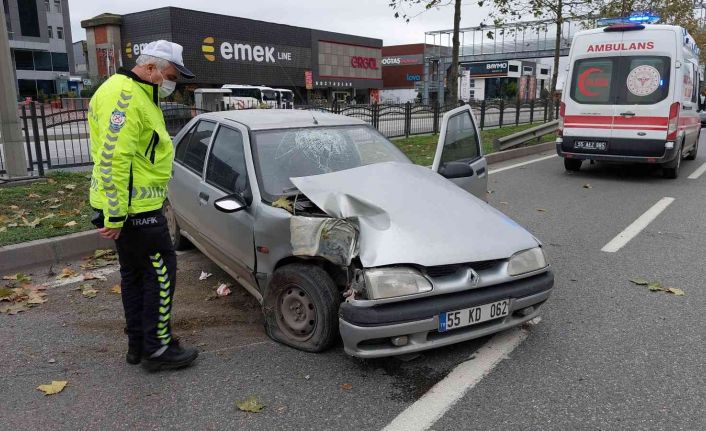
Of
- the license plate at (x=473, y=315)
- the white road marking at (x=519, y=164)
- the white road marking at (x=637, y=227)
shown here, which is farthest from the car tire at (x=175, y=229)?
the white road marking at (x=519, y=164)

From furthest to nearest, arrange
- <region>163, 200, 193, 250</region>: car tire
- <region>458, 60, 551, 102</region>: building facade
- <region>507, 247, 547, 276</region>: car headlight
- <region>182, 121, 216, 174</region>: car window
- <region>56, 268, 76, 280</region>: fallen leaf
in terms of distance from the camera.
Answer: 1. <region>458, 60, 551, 102</region>: building facade
2. <region>163, 200, 193, 250</region>: car tire
3. <region>56, 268, 76, 280</region>: fallen leaf
4. <region>182, 121, 216, 174</region>: car window
5. <region>507, 247, 547, 276</region>: car headlight

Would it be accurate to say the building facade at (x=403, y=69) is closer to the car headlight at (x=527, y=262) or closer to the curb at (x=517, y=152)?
the curb at (x=517, y=152)

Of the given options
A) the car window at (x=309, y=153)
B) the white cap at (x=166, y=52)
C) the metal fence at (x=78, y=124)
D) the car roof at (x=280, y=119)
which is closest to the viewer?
the white cap at (x=166, y=52)

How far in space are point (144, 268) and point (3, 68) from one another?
6358 millimetres

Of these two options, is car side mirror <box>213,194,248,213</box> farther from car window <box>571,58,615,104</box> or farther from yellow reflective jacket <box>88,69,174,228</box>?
car window <box>571,58,615,104</box>

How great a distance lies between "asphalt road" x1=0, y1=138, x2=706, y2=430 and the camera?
2.86 meters

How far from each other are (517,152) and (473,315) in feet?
37.9

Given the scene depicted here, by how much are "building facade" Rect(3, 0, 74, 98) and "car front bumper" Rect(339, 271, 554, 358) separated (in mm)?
64876

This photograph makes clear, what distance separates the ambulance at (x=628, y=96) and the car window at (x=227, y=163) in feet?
26.3

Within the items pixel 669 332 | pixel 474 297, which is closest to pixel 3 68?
pixel 474 297

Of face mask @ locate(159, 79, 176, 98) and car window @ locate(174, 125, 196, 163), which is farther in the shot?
car window @ locate(174, 125, 196, 163)

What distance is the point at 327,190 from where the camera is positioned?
3.60m

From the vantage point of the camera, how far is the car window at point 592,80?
10203 millimetres

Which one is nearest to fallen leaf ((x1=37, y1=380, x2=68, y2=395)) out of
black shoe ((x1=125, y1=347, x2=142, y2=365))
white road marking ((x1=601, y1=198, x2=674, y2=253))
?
black shoe ((x1=125, y1=347, x2=142, y2=365))
